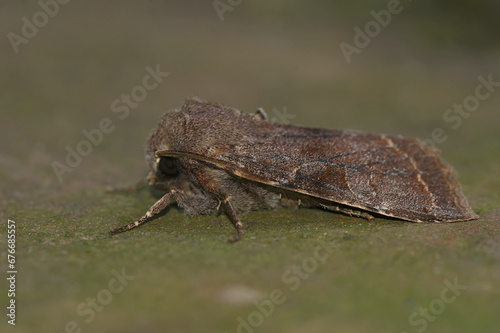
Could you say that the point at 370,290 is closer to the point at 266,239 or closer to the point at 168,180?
the point at 266,239

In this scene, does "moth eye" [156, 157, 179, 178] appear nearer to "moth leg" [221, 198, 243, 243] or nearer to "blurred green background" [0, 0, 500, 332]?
"blurred green background" [0, 0, 500, 332]

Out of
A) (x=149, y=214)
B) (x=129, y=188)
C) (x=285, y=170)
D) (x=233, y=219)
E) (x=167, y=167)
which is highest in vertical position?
(x=285, y=170)

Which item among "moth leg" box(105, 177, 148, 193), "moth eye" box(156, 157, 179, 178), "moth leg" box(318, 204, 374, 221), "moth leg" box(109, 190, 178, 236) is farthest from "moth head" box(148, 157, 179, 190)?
"moth leg" box(318, 204, 374, 221)

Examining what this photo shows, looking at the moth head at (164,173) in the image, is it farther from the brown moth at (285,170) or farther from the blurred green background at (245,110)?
the blurred green background at (245,110)

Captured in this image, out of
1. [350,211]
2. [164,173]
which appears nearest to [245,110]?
[164,173]

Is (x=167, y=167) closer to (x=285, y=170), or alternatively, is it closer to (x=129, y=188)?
(x=129, y=188)

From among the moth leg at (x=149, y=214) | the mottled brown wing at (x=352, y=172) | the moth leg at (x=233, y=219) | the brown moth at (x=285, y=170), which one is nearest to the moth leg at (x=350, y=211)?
the brown moth at (x=285, y=170)
